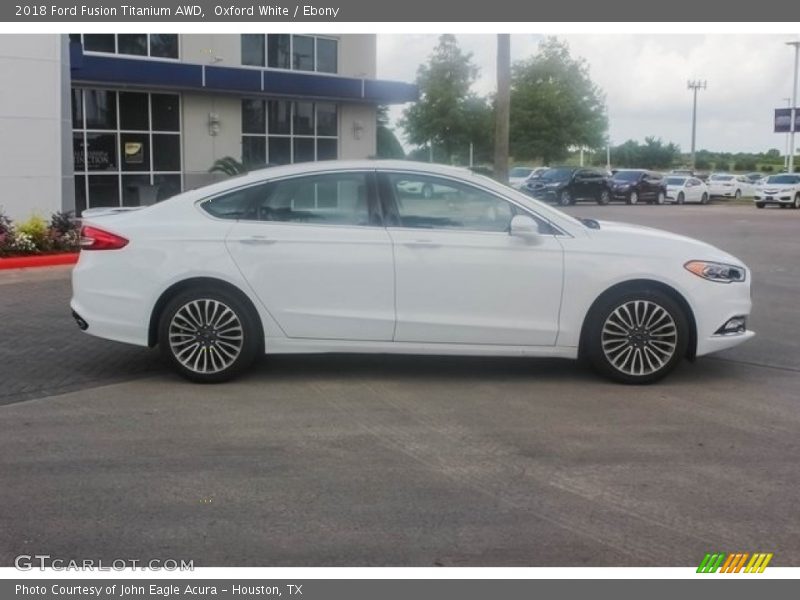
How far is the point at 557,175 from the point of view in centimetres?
4066

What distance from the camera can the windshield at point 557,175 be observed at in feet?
133

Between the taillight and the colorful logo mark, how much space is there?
4644 millimetres

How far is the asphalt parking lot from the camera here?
4.39 meters

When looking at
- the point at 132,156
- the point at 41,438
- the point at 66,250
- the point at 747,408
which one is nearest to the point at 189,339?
the point at 41,438

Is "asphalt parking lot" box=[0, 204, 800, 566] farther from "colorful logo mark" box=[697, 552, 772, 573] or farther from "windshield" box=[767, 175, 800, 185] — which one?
"windshield" box=[767, 175, 800, 185]

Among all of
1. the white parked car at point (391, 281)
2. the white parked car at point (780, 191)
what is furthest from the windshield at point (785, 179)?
the white parked car at point (391, 281)

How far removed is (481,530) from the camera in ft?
14.9

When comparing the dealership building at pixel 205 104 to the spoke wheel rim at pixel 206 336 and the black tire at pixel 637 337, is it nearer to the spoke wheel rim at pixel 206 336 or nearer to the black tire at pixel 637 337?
the spoke wheel rim at pixel 206 336

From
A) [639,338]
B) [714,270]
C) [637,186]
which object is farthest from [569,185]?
[639,338]

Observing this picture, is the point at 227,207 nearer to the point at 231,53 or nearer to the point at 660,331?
the point at 660,331

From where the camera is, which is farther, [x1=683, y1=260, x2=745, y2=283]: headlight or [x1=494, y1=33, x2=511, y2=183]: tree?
[x1=494, y1=33, x2=511, y2=183]: tree

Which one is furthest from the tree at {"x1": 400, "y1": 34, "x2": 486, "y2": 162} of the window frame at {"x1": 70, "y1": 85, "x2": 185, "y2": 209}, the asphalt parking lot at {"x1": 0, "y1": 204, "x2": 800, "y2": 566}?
the asphalt parking lot at {"x1": 0, "y1": 204, "x2": 800, "y2": 566}

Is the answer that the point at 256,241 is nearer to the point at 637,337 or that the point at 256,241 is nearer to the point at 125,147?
the point at 637,337
